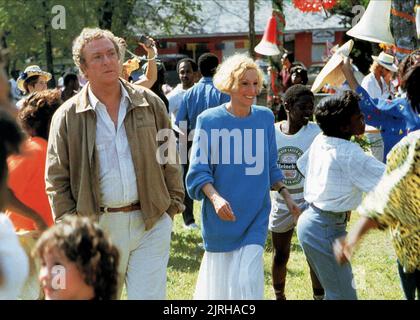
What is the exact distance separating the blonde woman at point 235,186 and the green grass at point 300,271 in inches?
61.9

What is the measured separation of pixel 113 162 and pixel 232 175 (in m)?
0.79

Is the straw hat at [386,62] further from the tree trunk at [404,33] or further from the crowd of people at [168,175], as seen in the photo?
the crowd of people at [168,175]

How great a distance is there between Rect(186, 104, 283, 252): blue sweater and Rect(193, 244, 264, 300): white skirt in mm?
62

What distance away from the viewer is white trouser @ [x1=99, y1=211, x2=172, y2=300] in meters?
5.00

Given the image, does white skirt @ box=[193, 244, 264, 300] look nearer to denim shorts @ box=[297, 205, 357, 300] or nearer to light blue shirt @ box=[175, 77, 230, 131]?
denim shorts @ box=[297, 205, 357, 300]

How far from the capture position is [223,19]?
47500 mm

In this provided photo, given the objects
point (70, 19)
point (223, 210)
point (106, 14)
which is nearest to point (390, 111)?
point (223, 210)

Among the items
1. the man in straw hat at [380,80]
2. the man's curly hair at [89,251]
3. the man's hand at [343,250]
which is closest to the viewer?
the man's curly hair at [89,251]

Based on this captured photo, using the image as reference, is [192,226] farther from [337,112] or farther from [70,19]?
[70,19]

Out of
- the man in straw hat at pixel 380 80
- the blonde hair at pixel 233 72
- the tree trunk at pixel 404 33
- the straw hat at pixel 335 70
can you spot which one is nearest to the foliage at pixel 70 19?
the tree trunk at pixel 404 33

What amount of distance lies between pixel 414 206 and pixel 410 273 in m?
0.56

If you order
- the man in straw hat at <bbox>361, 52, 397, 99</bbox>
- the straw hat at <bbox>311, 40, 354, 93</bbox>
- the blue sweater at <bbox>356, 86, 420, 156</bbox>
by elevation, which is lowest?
the man in straw hat at <bbox>361, 52, 397, 99</bbox>

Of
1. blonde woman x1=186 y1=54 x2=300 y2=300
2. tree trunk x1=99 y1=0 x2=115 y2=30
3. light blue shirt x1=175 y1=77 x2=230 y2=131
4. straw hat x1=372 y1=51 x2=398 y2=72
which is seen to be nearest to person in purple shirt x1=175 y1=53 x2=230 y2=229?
light blue shirt x1=175 y1=77 x2=230 y2=131

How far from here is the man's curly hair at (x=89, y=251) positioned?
326cm
